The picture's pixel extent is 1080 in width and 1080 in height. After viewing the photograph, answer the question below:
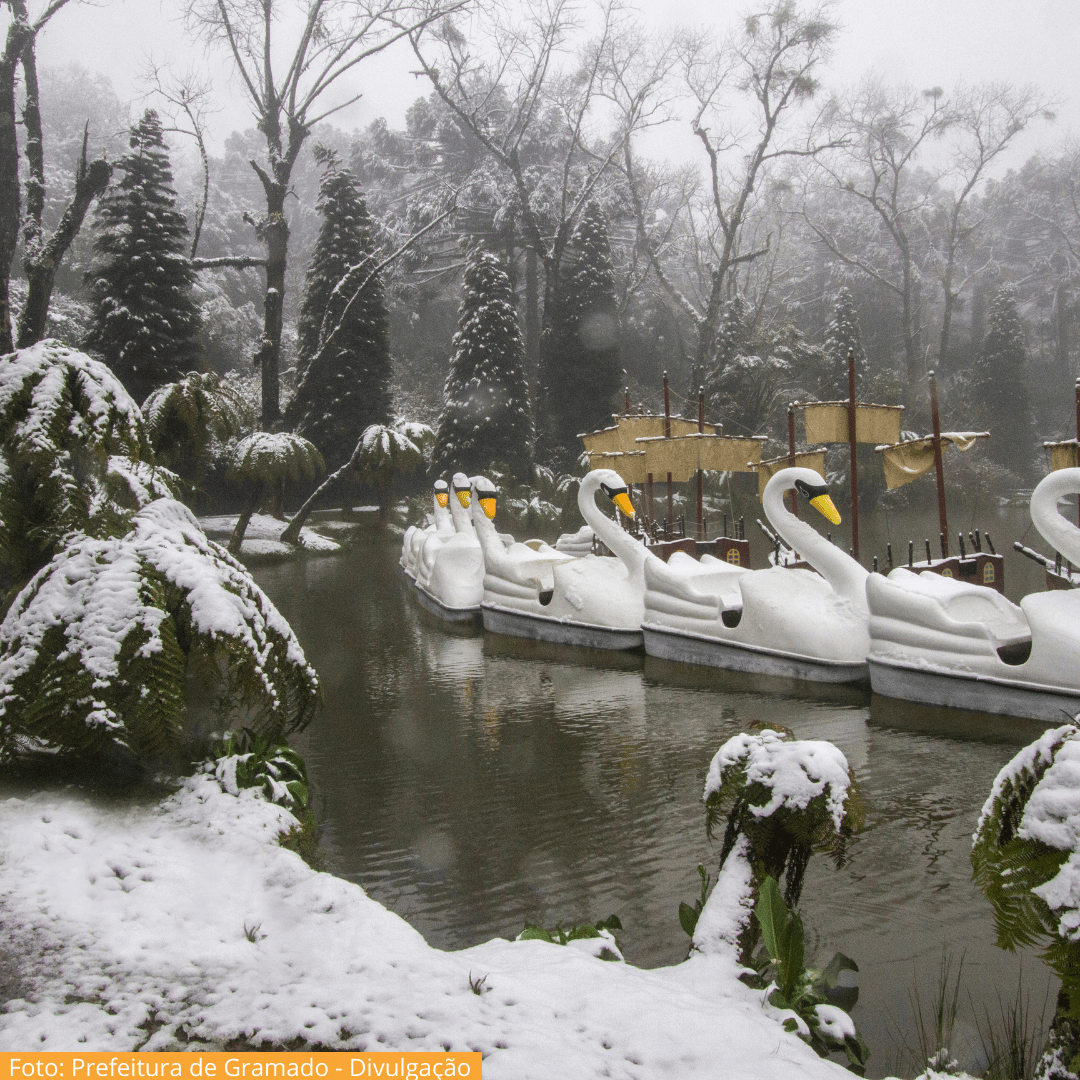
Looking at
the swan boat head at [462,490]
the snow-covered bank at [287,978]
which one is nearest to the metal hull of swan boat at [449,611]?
the swan boat head at [462,490]

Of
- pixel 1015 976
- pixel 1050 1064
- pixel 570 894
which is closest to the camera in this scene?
pixel 1050 1064

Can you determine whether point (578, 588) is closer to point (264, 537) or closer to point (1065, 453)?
point (1065, 453)

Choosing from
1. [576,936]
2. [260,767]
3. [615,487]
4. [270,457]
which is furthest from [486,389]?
[576,936]

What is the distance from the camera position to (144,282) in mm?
21766

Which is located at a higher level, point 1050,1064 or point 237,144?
point 237,144

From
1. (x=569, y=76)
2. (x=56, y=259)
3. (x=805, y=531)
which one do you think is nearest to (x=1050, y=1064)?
(x=805, y=531)

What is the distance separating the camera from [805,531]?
8.41 m

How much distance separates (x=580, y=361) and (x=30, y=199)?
2170cm

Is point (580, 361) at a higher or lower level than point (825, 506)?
higher

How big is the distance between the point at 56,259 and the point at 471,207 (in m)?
27.0

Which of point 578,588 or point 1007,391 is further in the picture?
point 1007,391

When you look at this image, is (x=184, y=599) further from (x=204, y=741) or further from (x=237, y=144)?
(x=237, y=144)

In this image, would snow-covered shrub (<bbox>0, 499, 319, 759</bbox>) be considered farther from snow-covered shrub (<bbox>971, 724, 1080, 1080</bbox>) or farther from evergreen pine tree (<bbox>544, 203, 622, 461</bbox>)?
evergreen pine tree (<bbox>544, 203, 622, 461</bbox>)

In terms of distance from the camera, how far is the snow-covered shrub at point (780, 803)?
7.82 ft
